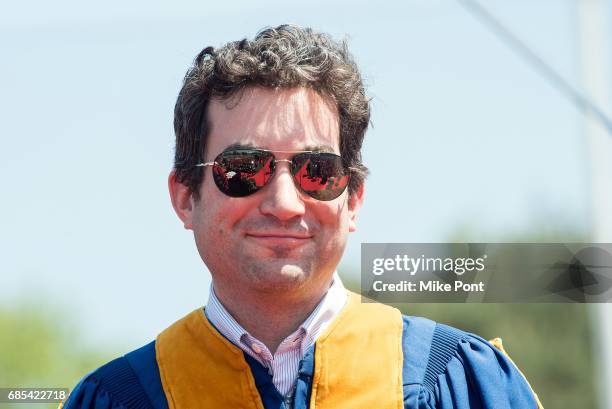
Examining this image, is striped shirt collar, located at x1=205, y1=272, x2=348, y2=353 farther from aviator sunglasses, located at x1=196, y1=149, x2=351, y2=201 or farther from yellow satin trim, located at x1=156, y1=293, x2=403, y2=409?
aviator sunglasses, located at x1=196, y1=149, x2=351, y2=201

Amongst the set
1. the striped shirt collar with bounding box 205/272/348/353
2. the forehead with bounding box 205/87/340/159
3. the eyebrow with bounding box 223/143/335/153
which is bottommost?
the striped shirt collar with bounding box 205/272/348/353

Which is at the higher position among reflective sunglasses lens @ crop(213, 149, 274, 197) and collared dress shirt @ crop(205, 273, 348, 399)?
reflective sunglasses lens @ crop(213, 149, 274, 197)

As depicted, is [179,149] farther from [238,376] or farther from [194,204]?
[238,376]

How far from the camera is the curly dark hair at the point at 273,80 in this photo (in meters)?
3.33

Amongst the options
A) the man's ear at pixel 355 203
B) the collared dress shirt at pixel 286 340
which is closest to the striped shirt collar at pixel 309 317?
the collared dress shirt at pixel 286 340

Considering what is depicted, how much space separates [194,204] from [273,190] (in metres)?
0.40

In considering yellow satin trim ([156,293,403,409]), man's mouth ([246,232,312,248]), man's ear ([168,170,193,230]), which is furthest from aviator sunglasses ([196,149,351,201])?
yellow satin trim ([156,293,403,409])

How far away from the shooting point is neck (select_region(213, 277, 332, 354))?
128 inches

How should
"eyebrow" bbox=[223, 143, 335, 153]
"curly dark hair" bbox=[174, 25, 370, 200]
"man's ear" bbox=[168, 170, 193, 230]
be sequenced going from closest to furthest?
"eyebrow" bbox=[223, 143, 335, 153]
"curly dark hair" bbox=[174, 25, 370, 200]
"man's ear" bbox=[168, 170, 193, 230]

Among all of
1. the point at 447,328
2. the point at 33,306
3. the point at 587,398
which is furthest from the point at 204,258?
the point at 587,398

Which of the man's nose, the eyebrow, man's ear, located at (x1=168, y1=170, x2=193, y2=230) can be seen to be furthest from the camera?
man's ear, located at (x1=168, y1=170, x2=193, y2=230)

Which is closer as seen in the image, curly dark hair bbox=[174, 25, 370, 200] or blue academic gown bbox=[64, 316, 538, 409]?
blue academic gown bbox=[64, 316, 538, 409]

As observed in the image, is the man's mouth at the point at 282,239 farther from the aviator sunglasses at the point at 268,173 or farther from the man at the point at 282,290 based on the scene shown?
the aviator sunglasses at the point at 268,173

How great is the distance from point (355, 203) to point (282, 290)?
0.49 metres
